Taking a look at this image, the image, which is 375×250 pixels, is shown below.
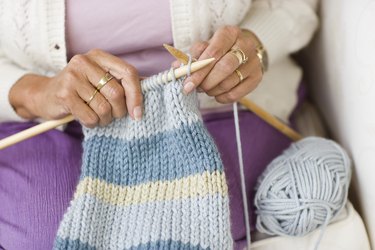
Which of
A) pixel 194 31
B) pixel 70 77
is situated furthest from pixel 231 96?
pixel 70 77

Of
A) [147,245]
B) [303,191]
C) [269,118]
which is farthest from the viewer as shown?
[269,118]

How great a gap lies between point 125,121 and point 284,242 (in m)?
0.33

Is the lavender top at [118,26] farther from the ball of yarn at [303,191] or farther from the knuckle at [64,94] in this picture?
the ball of yarn at [303,191]

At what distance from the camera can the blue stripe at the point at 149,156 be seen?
0.73m

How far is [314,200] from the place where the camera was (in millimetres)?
810

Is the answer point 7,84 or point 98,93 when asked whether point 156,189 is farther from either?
point 7,84

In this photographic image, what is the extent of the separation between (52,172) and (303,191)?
1.32ft

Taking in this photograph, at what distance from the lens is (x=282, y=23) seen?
1.00 metres

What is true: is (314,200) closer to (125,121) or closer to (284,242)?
(284,242)

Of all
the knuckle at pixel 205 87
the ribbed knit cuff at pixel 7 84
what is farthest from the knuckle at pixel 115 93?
the ribbed knit cuff at pixel 7 84

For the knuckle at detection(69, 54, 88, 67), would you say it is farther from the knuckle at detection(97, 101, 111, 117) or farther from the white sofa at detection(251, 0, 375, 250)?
the white sofa at detection(251, 0, 375, 250)

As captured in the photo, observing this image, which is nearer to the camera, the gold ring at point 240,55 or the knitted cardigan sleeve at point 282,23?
the gold ring at point 240,55

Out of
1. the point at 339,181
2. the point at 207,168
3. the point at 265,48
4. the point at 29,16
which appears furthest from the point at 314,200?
the point at 29,16

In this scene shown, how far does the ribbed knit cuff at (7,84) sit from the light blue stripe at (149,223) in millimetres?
255
